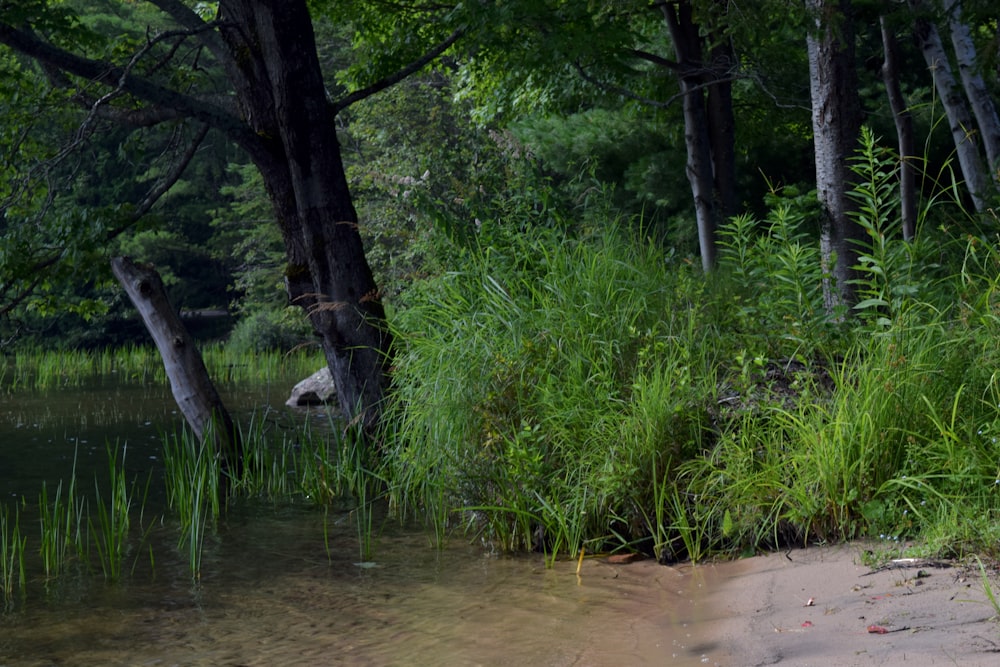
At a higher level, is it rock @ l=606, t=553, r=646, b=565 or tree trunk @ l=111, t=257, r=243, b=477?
tree trunk @ l=111, t=257, r=243, b=477

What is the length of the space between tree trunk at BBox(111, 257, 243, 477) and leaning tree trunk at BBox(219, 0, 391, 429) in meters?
1.01

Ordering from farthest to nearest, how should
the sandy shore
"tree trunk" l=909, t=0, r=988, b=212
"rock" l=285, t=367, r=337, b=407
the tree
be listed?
"rock" l=285, t=367, r=337, b=407
"tree trunk" l=909, t=0, r=988, b=212
the tree
the sandy shore

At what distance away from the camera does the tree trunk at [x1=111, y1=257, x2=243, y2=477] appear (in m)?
8.19

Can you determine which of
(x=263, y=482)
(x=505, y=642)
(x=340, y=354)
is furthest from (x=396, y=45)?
(x=505, y=642)

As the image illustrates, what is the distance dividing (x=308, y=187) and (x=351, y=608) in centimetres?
412

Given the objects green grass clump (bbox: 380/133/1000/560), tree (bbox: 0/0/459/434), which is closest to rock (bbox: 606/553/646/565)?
green grass clump (bbox: 380/133/1000/560)

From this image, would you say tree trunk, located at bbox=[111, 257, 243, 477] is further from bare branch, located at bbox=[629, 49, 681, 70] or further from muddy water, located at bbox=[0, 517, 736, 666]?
bare branch, located at bbox=[629, 49, 681, 70]

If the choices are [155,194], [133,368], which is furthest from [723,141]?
[133,368]

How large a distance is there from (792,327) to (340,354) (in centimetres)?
384

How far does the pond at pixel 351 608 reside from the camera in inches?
164

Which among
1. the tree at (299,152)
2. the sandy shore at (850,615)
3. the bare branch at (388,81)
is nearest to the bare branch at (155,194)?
the tree at (299,152)

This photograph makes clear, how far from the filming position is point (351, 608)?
485 centimetres

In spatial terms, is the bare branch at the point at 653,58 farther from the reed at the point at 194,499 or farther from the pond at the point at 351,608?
the reed at the point at 194,499

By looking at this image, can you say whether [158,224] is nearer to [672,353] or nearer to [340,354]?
[340,354]
